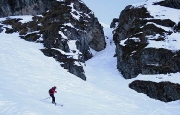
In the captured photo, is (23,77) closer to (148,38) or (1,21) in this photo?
(148,38)

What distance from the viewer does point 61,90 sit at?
31266 millimetres

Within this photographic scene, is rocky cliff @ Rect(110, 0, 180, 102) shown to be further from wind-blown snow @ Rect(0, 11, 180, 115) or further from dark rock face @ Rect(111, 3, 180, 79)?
wind-blown snow @ Rect(0, 11, 180, 115)

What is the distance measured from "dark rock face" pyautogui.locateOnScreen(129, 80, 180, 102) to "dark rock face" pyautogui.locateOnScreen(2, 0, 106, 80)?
11897mm

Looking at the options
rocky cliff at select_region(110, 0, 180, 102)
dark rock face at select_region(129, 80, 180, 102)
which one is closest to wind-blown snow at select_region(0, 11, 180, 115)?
dark rock face at select_region(129, 80, 180, 102)

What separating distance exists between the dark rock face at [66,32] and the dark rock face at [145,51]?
10038 mm

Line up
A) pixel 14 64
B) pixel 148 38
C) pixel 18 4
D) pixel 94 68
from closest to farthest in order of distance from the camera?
pixel 14 64 → pixel 148 38 → pixel 94 68 → pixel 18 4

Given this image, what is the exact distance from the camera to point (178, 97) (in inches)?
1526

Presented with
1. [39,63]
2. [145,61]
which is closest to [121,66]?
[145,61]

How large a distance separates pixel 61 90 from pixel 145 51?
2446 centimetres

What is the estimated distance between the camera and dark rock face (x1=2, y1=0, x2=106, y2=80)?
52.1 metres

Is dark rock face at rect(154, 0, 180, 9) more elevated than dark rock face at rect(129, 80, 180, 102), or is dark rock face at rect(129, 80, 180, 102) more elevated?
dark rock face at rect(154, 0, 180, 9)

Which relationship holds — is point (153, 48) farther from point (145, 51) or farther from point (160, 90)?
point (160, 90)

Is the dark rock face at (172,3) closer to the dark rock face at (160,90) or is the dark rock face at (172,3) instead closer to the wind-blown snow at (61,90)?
A: the wind-blown snow at (61,90)

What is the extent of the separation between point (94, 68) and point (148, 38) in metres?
15.3
